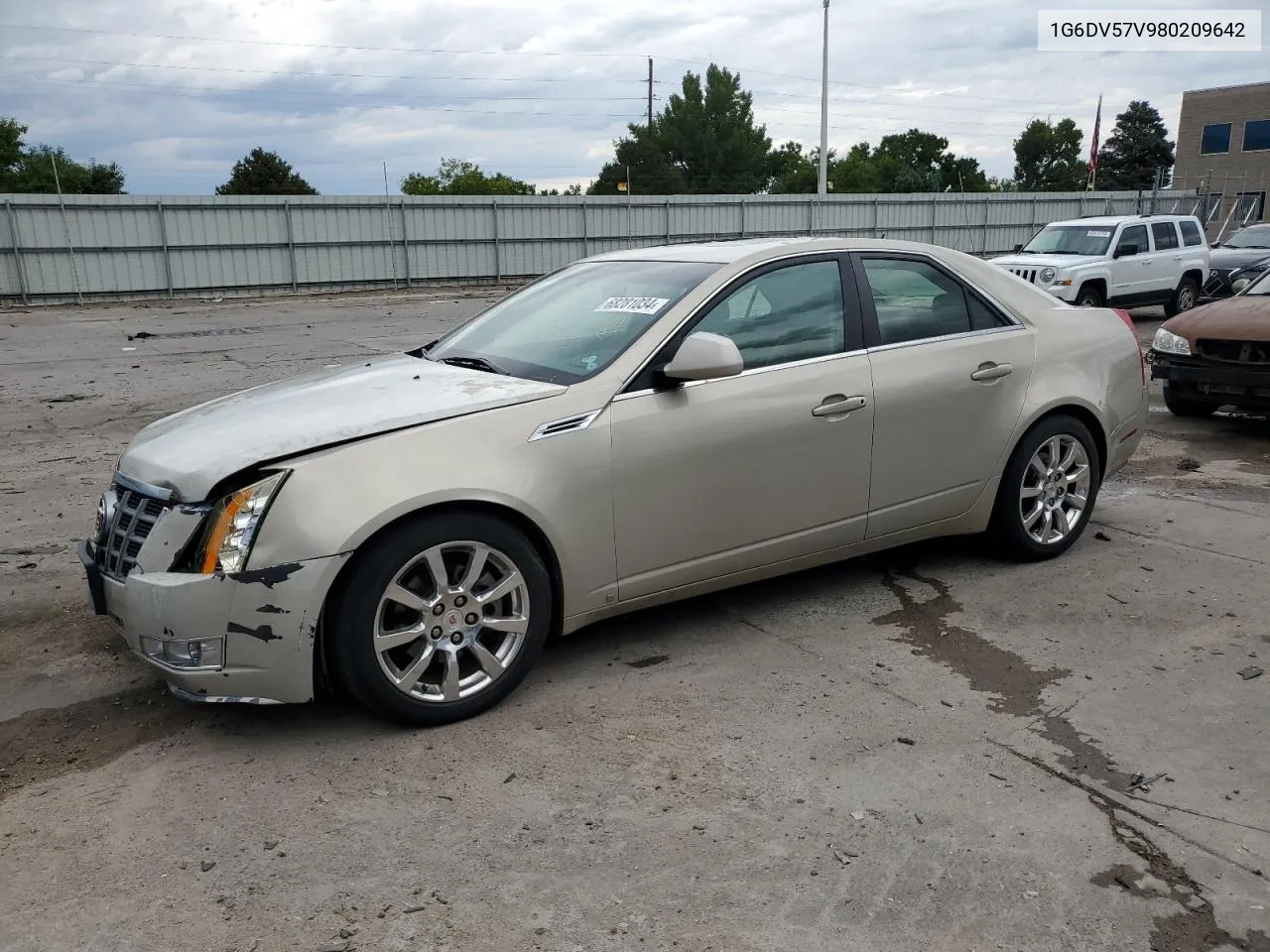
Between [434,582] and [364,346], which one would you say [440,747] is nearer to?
[434,582]

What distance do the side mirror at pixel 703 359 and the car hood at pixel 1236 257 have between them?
17.8 meters

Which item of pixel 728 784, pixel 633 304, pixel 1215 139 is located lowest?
pixel 728 784

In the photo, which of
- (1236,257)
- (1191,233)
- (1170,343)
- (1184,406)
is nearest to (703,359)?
(1170,343)

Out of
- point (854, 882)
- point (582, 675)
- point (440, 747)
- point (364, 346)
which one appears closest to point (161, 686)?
point (440, 747)

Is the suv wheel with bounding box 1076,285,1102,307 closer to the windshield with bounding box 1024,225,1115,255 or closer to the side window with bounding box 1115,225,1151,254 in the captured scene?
the windshield with bounding box 1024,225,1115,255

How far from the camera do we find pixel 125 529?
3660 millimetres

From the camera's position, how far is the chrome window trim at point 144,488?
3.53 m

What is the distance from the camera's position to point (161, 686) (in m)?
4.08

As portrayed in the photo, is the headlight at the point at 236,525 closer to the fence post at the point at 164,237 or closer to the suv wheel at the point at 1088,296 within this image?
the suv wheel at the point at 1088,296

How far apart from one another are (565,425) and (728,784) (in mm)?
1360

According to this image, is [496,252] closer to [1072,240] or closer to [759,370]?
[1072,240]

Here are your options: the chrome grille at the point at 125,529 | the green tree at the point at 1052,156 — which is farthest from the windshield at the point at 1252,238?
the green tree at the point at 1052,156

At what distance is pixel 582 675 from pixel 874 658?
116cm

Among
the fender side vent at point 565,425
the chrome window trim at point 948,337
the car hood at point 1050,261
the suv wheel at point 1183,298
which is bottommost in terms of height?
the suv wheel at point 1183,298
